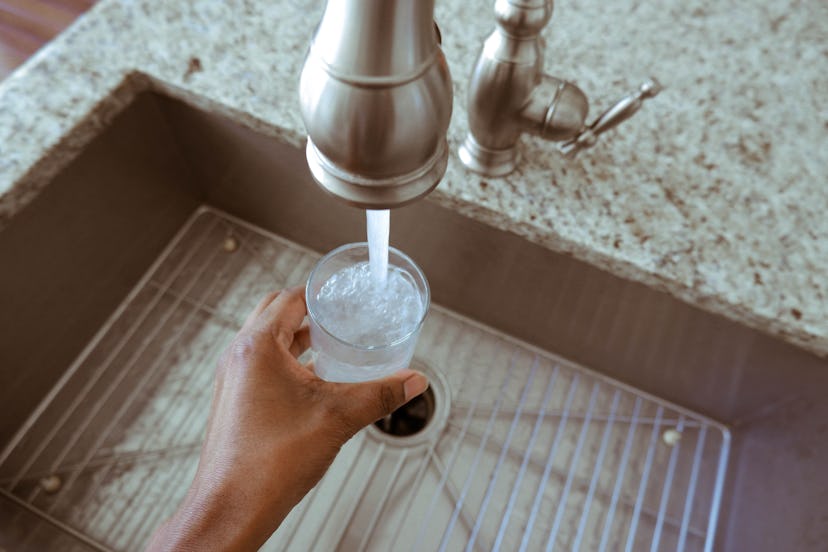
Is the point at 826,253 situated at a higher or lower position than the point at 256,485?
higher

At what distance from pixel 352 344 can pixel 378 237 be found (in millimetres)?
184

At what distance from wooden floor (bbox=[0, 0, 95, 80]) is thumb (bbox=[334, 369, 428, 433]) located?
1.95ft

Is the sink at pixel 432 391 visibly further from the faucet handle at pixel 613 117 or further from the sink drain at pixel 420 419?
the faucet handle at pixel 613 117

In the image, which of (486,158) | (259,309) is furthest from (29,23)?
(486,158)

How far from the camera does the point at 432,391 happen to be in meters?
0.78

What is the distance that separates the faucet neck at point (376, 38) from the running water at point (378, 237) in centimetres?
8

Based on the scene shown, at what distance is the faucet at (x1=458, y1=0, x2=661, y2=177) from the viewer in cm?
49

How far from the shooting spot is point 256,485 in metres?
0.52

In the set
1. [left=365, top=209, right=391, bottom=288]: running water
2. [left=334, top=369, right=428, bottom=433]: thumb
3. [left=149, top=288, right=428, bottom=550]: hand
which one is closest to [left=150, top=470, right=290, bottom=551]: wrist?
[left=149, top=288, right=428, bottom=550]: hand

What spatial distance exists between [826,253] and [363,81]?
1.82ft

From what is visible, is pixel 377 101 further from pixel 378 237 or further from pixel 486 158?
pixel 486 158

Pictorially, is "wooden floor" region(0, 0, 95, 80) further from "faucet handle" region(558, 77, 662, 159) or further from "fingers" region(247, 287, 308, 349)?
"faucet handle" region(558, 77, 662, 159)

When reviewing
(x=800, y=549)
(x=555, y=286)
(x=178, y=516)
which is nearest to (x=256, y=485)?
(x=178, y=516)

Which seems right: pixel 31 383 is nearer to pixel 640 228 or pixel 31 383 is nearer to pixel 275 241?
pixel 275 241
